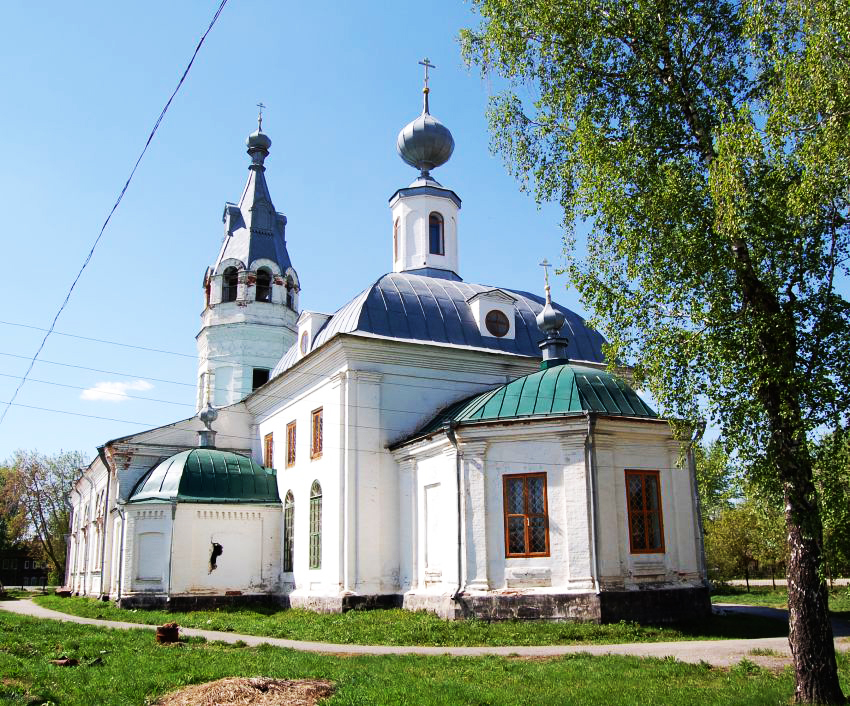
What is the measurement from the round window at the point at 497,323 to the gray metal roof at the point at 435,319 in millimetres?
251

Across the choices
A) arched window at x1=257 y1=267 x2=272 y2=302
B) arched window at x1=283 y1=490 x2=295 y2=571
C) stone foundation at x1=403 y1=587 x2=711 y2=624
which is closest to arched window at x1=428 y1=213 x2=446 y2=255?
arched window at x1=257 y1=267 x2=272 y2=302

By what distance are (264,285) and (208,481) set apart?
10.0 metres

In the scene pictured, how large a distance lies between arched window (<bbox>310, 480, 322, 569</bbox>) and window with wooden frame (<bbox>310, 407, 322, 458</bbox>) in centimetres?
76

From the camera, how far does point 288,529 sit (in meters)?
22.0

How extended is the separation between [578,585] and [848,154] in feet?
30.6

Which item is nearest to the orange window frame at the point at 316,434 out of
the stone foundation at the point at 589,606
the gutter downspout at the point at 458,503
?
the gutter downspout at the point at 458,503

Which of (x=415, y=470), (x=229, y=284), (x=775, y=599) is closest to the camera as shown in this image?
(x=415, y=470)

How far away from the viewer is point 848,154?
8219 millimetres

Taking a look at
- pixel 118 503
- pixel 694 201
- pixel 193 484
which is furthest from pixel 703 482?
pixel 118 503

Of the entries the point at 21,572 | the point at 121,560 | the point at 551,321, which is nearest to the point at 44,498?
the point at 21,572

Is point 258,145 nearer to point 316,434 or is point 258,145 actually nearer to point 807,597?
point 316,434

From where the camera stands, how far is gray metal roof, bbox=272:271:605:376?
19984mm

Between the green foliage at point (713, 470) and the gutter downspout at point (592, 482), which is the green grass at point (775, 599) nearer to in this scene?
the gutter downspout at point (592, 482)

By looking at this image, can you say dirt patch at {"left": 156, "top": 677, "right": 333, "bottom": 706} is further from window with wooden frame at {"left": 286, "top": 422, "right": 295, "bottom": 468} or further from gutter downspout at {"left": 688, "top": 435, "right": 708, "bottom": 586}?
window with wooden frame at {"left": 286, "top": 422, "right": 295, "bottom": 468}
